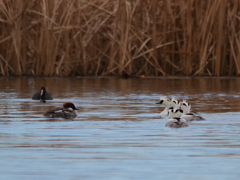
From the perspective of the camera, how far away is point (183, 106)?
478 inches

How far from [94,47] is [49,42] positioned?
1413 mm

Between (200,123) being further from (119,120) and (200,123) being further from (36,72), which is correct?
(36,72)

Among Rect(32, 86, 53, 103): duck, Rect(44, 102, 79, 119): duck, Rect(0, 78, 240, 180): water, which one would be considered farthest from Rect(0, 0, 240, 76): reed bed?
Rect(44, 102, 79, 119): duck

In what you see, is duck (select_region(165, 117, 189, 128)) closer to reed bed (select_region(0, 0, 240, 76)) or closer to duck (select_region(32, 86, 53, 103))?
duck (select_region(32, 86, 53, 103))

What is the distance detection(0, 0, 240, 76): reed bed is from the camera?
21.2 m

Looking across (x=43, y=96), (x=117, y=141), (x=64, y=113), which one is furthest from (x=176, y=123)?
(x=43, y=96)

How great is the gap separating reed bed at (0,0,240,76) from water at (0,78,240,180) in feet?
17.5

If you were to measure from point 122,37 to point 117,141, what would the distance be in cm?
1338

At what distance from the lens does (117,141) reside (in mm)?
8203

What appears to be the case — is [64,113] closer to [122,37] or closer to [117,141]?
[117,141]

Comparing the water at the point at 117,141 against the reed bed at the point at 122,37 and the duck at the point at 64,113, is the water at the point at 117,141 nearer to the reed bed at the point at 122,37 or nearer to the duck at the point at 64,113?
the duck at the point at 64,113

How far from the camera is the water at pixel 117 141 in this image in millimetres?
6270

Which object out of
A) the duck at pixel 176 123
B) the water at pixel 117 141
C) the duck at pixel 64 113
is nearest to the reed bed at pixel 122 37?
the water at pixel 117 141

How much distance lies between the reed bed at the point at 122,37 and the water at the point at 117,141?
5.33 metres
